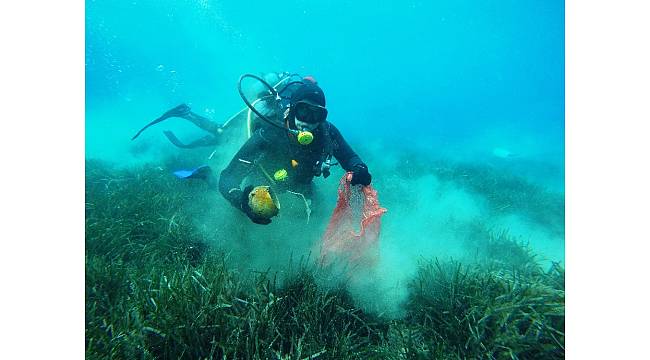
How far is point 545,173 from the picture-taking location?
9.16 meters

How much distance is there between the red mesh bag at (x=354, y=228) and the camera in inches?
116

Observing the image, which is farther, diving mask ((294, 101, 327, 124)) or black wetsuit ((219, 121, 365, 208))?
black wetsuit ((219, 121, 365, 208))

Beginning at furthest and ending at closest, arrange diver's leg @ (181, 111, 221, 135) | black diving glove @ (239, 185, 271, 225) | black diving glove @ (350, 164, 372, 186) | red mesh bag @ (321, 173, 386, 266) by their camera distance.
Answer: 1. diver's leg @ (181, 111, 221, 135)
2. black diving glove @ (350, 164, 372, 186)
3. red mesh bag @ (321, 173, 386, 266)
4. black diving glove @ (239, 185, 271, 225)

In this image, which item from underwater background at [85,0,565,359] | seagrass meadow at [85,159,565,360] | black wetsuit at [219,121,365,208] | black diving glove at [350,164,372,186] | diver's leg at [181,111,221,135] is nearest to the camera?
seagrass meadow at [85,159,565,360]

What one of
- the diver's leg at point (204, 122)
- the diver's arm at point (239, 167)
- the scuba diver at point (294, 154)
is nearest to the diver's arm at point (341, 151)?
the scuba diver at point (294, 154)

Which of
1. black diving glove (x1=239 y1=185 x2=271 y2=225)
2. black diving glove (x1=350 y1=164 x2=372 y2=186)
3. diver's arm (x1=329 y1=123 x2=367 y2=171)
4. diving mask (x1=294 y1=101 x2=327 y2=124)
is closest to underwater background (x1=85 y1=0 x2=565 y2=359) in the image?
black diving glove (x1=239 y1=185 x2=271 y2=225)

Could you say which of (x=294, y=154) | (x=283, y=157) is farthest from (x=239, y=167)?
(x=294, y=154)

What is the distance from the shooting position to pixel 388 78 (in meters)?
84.1

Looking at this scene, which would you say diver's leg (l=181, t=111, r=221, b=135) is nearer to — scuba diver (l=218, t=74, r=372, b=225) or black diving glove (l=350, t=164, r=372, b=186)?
scuba diver (l=218, t=74, r=372, b=225)

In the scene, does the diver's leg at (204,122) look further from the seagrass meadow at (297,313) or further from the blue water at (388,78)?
the seagrass meadow at (297,313)

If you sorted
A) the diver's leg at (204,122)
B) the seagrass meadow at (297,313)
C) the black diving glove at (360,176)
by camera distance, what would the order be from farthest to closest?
the diver's leg at (204,122), the black diving glove at (360,176), the seagrass meadow at (297,313)

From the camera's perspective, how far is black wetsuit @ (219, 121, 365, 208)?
353 centimetres

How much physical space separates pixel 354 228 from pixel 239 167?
151 centimetres
